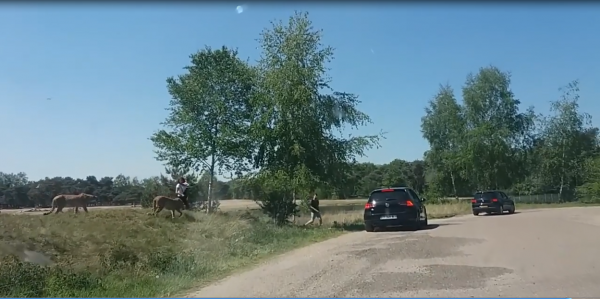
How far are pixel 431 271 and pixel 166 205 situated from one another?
14.2 meters

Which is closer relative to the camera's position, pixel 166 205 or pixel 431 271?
pixel 431 271

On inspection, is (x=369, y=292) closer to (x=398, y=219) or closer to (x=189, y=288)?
(x=189, y=288)

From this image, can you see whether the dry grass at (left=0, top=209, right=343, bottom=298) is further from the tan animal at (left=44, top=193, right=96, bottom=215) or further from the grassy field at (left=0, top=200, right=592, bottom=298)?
the tan animal at (left=44, top=193, right=96, bottom=215)

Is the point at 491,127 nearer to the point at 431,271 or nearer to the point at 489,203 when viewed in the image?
the point at 489,203

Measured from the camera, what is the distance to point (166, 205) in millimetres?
22578

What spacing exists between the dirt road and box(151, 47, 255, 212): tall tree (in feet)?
67.5

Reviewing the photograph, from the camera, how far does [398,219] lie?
20828 millimetres

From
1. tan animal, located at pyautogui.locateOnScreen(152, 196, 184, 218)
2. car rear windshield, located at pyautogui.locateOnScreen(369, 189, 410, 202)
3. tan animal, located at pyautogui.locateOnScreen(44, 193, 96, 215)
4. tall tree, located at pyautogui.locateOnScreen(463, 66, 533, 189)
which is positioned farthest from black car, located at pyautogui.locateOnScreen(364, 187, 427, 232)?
tall tree, located at pyautogui.locateOnScreen(463, 66, 533, 189)

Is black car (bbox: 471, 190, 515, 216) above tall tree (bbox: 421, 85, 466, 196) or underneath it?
underneath

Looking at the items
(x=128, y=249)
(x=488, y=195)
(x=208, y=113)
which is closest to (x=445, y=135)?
(x=488, y=195)

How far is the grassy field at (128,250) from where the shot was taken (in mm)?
10117

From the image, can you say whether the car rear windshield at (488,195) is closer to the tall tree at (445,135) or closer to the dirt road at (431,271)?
the dirt road at (431,271)

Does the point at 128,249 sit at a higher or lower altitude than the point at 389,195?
lower

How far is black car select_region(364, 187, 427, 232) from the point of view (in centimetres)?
2084
